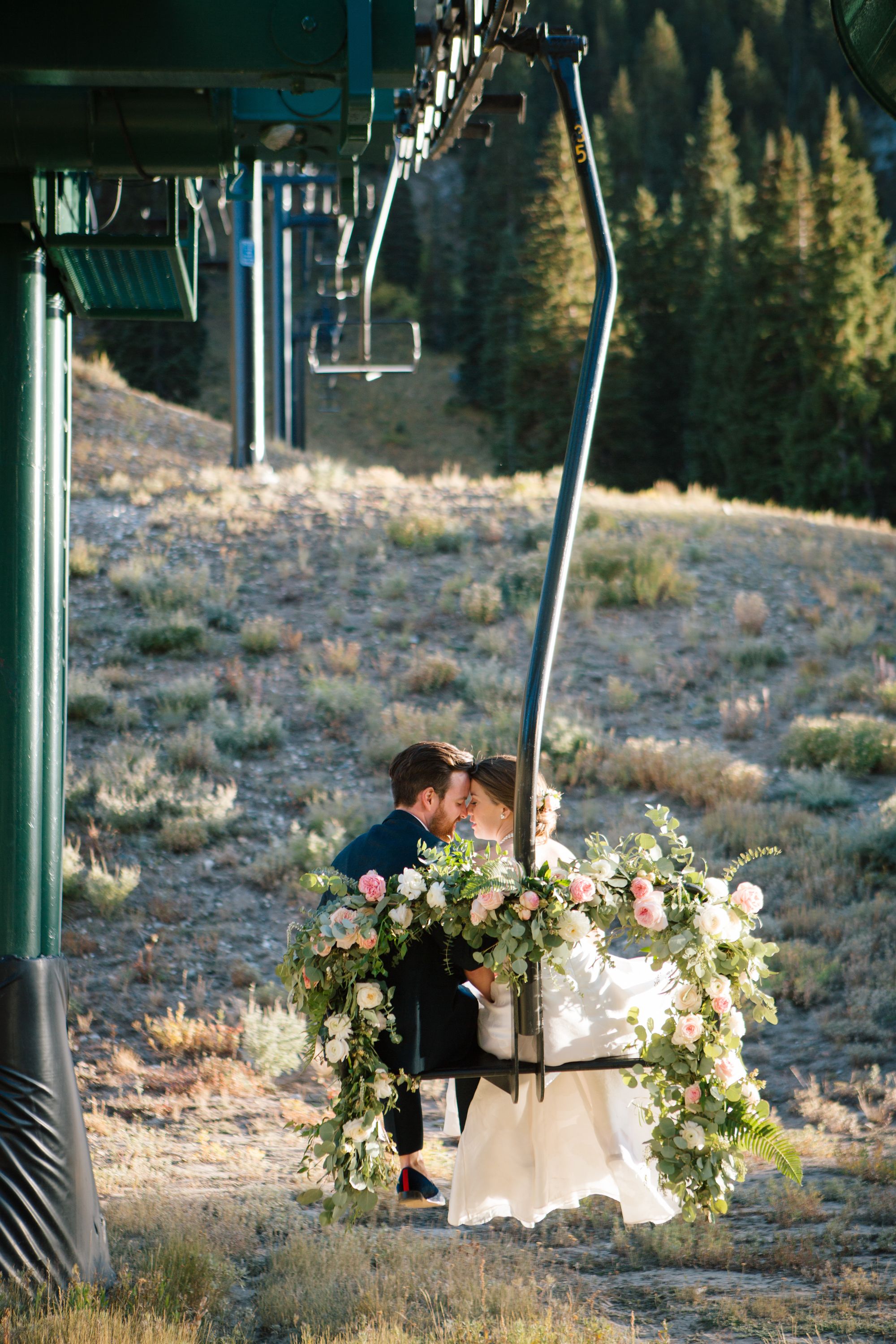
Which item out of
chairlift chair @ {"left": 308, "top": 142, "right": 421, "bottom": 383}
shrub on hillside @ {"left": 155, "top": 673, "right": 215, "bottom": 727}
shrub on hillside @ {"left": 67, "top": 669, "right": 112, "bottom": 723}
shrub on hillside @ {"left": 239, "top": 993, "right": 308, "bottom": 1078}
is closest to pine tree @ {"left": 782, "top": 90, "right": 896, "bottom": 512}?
shrub on hillside @ {"left": 155, "top": 673, "right": 215, "bottom": 727}

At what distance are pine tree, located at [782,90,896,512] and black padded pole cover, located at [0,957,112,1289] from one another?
36715 mm

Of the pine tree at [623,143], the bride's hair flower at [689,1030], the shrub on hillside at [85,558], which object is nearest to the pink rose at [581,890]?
the bride's hair flower at [689,1030]

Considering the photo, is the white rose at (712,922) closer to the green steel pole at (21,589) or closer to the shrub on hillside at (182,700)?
the green steel pole at (21,589)

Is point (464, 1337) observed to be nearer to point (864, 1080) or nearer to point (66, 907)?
point (864, 1080)

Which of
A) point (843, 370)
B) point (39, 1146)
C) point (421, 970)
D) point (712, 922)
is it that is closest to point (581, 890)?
point (712, 922)

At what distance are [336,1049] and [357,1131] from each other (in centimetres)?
26

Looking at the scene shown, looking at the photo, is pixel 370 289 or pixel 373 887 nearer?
pixel 373 887

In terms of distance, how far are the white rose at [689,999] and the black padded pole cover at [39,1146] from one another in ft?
7.00

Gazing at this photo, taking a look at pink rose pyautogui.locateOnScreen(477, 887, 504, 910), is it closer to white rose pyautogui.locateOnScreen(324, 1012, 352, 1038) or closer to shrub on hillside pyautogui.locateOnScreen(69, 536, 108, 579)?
white rose pyautogui.locateOnScreen(324, 1012, 352, 1038)

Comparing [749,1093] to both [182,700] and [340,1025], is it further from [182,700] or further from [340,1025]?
[182,700]

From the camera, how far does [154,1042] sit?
8.61m

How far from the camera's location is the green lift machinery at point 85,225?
3813 millimetres

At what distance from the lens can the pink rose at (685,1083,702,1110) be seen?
3770mm

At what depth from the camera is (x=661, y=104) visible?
64.8 meters
